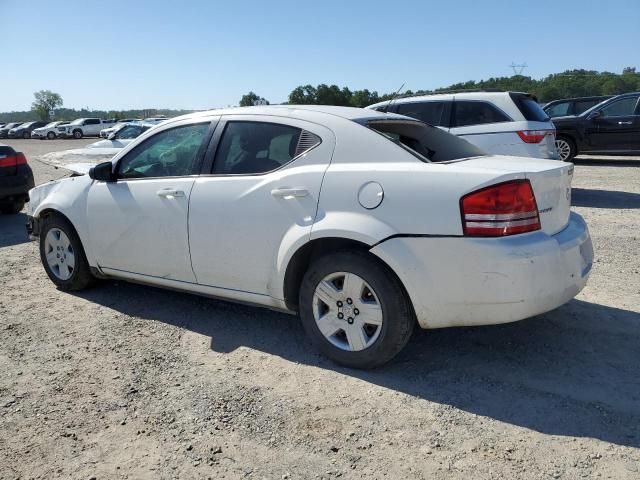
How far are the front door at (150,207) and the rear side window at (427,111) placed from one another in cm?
606

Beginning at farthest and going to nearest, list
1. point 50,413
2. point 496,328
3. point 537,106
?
1. point 537,106
2. point 496,328
3. point 50,413

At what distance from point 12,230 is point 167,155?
5403 millimetres

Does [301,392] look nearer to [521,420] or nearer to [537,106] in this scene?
[521,420]

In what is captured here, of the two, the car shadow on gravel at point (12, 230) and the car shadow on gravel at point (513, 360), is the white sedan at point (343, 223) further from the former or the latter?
the car shadow on gravel at point (12, 230)

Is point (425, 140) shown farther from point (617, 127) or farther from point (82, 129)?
point (82, 129)

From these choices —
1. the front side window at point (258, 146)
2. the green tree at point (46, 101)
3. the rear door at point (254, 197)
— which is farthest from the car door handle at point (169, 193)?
the green tree at point (46, 101)

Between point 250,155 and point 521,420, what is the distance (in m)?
2.37

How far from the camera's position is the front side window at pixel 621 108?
13016 mm

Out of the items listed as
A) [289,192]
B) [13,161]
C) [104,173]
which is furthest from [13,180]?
[289,192]

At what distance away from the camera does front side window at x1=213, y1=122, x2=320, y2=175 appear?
3662 mm

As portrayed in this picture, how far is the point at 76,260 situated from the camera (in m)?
4.86

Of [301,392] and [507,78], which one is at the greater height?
[507,78]

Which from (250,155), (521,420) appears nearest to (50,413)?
(250,155)

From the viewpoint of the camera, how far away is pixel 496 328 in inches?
158
